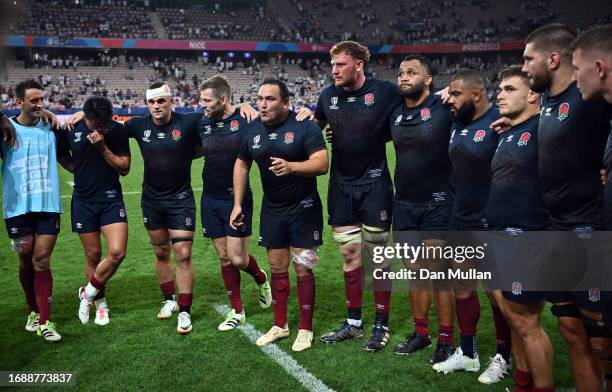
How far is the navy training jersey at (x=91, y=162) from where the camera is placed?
6.18m

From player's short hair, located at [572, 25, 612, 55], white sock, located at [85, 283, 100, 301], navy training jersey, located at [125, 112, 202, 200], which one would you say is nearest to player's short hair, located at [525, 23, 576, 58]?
player's short hair, located at [572, 25, 612, 55]

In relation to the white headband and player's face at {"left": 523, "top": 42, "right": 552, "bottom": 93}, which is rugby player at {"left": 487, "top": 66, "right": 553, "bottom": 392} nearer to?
player's face at {"left": 523, "top": 42, "right": 552, "bottom": 93}

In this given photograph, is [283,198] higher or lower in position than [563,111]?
lower

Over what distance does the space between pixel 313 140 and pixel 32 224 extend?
297 cm

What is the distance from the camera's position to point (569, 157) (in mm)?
3641

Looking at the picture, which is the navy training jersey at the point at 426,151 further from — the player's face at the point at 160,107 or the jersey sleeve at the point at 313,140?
the player's face at the point at 160,107

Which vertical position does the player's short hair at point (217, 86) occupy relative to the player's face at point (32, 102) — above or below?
above

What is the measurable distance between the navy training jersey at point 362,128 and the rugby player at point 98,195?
2.28m

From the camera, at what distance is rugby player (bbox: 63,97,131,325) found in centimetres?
614

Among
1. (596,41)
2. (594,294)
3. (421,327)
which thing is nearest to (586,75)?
(596,41)

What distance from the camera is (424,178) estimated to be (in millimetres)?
5305

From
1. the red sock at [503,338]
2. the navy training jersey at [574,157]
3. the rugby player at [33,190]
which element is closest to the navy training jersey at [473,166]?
the red sock at [503,338]

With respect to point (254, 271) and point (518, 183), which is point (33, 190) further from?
point (518, 183)

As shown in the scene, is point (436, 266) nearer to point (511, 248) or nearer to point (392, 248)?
point (392, 248)
